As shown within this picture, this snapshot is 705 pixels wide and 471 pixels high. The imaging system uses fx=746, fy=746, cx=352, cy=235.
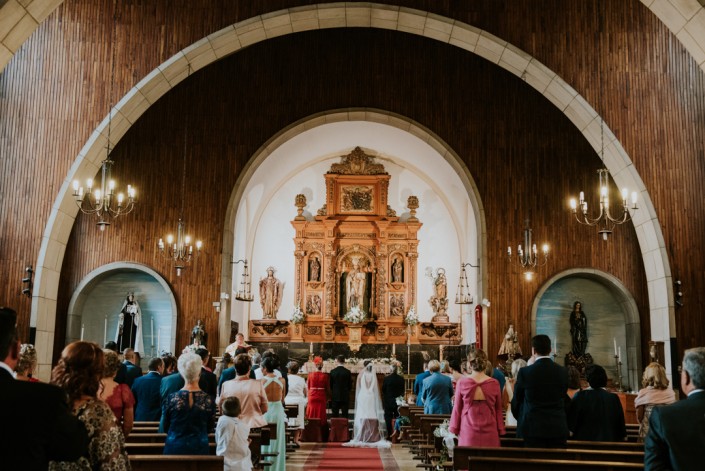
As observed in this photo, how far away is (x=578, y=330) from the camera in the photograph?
1573 centimetres

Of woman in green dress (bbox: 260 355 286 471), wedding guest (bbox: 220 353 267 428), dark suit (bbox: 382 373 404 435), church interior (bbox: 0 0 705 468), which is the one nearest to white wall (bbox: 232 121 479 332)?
church interior (bbox: 0 0 705 468)

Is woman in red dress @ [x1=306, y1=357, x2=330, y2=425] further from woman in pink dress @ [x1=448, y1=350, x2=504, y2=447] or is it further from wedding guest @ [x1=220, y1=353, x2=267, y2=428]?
woman in pink dress @ [x1=448, y1=350, x2=504, y2=447]

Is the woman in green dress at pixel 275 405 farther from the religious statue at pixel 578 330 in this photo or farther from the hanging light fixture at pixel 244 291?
the religious statue at pixel 578 330

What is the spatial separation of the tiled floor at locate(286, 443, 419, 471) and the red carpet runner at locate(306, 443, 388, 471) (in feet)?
0.24

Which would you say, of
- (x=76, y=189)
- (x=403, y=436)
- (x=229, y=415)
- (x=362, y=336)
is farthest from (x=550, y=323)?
(x=229, y=415)

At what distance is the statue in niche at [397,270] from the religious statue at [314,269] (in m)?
2.08

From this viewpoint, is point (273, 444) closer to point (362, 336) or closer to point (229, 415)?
point (229, 415)

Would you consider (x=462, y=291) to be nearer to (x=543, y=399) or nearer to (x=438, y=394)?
(x=438, y=394)

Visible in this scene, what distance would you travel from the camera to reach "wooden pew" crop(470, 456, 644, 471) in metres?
4.72

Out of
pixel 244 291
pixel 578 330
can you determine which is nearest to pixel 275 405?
pixel 244 291

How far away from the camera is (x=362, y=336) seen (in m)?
20.1

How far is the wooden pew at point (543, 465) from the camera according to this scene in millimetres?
4719

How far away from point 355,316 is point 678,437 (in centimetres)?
1709

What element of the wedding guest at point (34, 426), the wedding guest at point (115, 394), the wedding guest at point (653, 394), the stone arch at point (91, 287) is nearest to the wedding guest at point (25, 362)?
the wedding guest at point (115, 394)
